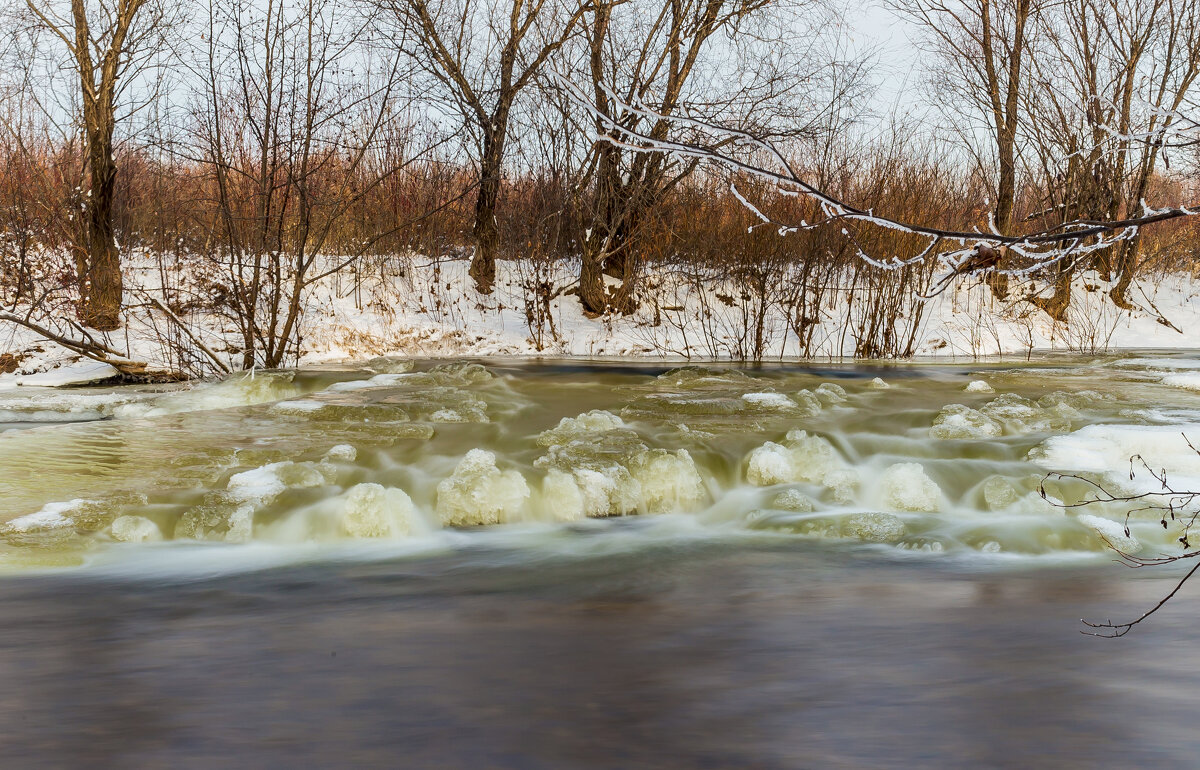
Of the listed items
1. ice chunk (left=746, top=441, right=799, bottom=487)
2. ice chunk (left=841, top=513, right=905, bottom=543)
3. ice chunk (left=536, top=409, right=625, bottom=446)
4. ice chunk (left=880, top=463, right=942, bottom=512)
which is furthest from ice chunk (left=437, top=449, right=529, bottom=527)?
ice chunk (left=880, top=463, right=942, bottom=512)

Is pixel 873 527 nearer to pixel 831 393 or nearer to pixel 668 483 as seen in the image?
pixel 668 483

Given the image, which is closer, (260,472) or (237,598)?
(237,598)

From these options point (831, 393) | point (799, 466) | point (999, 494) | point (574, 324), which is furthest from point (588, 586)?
point (574, 324)

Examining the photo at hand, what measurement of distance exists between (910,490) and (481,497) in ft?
8.27

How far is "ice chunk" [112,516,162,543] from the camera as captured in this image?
4781 mm

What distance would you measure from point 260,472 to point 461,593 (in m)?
1.83

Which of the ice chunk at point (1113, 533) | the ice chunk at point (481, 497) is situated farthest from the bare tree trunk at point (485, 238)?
the ice chunk at point (1113, 533)

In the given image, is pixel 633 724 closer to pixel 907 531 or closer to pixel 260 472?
pixel 907 531

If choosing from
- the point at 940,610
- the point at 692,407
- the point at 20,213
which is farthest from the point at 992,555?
the point at 20,213

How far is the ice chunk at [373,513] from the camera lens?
511cm

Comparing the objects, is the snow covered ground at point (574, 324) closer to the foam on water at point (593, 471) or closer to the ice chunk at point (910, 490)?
the foam on water at point (593, 471)

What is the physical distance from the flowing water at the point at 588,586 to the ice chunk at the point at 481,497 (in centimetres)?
2

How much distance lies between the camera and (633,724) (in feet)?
10.0

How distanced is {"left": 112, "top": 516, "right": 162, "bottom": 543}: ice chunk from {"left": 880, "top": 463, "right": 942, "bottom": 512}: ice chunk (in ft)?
13.2
